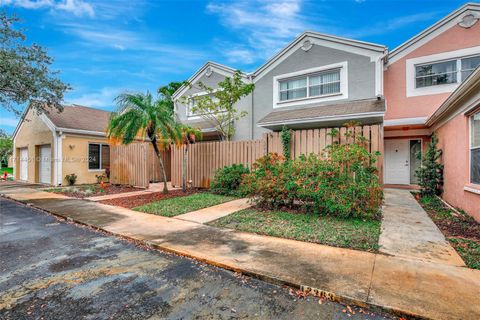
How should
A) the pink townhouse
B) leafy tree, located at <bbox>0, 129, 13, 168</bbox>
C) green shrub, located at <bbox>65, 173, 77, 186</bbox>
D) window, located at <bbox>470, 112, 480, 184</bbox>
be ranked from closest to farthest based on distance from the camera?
window, located at <bbox>470, 112, 480, 184</bbox>, the pink townhouse, green shrub, located at <bbox>65, 173, 77, 186</bbox>, leafy tree, located at <bbox>0, 129, 13, 168</bbox>

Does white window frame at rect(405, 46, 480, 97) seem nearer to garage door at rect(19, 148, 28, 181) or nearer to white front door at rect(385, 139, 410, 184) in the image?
white front door at rect(385, 139, 410, 184)

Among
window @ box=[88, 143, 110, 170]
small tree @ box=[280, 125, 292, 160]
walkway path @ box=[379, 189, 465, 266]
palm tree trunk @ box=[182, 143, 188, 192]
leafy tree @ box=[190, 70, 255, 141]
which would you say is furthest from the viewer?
window @ box=[88, 143, 110, 170]

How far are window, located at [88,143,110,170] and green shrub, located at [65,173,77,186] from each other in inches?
42.2

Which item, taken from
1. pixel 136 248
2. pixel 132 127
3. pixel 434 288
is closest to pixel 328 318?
pixel 434 288

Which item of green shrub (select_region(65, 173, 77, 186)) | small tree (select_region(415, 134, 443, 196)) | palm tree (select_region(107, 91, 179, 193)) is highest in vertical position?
palm tree (select_region(107, 91, 179, 193))

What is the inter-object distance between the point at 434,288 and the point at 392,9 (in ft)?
38.9

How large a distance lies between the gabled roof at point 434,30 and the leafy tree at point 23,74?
1718cm

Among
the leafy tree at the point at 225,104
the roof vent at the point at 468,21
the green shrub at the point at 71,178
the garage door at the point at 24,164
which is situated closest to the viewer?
A: the roof vent at the point at 468,21

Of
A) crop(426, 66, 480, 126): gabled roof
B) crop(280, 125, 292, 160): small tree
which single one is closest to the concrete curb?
crop(426, 66, 480, 126): gabled roof

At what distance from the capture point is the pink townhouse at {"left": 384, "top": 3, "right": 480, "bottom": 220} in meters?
9.64

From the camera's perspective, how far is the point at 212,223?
5590 mm

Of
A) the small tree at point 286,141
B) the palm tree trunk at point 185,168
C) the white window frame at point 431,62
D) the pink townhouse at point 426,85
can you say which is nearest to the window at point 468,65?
the pink townhouse at point 426,85

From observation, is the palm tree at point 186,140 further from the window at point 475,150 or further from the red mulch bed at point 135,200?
the window at point 475,150

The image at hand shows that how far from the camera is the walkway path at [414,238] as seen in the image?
3639 millimetres
